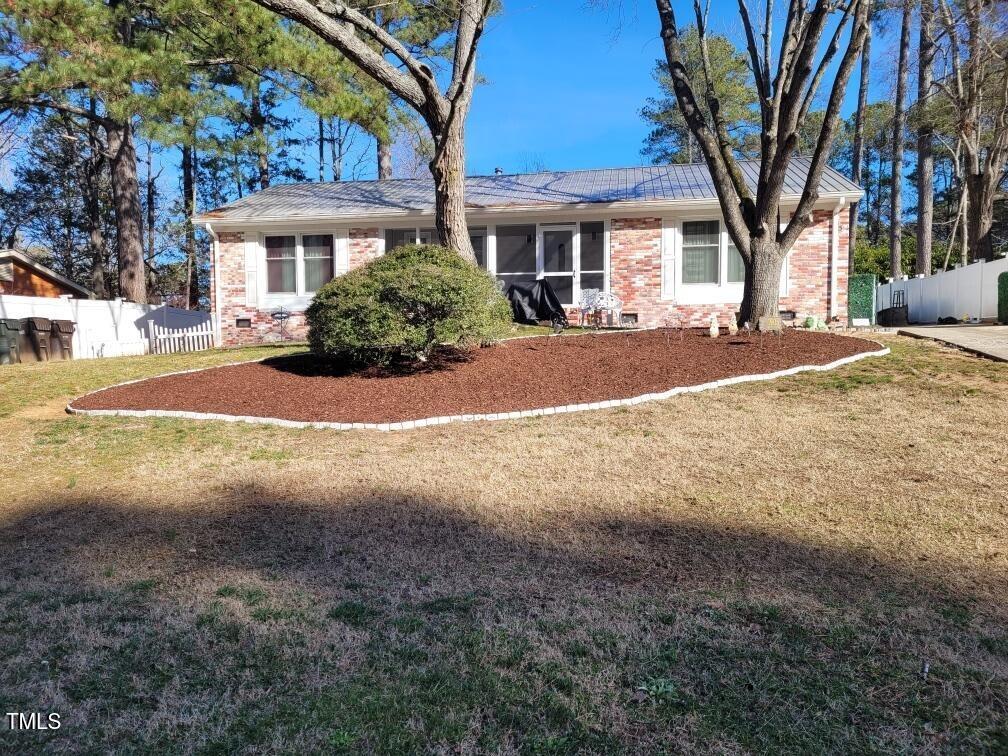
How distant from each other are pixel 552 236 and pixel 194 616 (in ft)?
43.9

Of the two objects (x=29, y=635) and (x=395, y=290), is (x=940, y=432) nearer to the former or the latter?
(x=395, y=290)

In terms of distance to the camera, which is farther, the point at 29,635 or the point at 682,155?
the point at 682,155

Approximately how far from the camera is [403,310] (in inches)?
280

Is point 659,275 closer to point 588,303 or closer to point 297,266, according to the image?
point 588,303

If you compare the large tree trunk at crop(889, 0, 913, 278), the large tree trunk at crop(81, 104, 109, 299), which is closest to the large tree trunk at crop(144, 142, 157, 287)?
the large tree trunk at crop(81, 104, 109, 299)

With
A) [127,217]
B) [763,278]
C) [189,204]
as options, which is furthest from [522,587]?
[189,204]

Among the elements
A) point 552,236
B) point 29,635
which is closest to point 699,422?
point 29,635

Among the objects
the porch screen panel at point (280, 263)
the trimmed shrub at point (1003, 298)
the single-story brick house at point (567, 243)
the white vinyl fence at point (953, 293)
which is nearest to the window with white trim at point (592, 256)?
the single-story brick house at point (567, 243)

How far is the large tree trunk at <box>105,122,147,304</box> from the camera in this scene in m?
18.9

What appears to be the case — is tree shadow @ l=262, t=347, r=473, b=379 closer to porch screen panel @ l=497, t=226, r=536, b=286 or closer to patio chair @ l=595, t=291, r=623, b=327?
patio chair @ l=595, t=291, r=623, b=327

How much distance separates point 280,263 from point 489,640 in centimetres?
1457

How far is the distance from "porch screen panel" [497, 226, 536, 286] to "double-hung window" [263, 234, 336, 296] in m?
3.91

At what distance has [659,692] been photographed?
81.7 inches

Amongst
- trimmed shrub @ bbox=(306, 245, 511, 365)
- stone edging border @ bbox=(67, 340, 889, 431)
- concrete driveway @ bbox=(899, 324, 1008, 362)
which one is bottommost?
stone edging border @ bbox=(67, 340, 889, 431)
